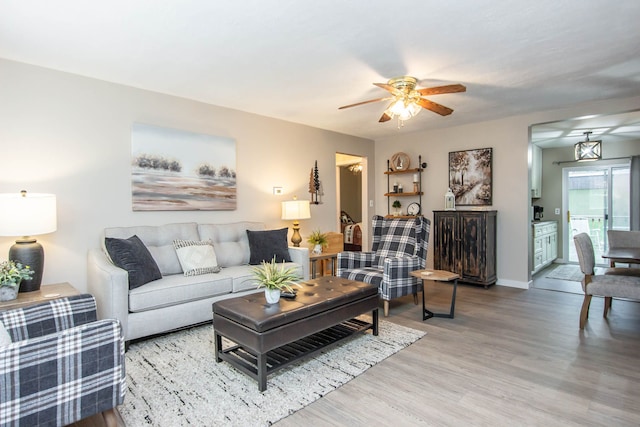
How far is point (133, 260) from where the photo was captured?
3.05 metres

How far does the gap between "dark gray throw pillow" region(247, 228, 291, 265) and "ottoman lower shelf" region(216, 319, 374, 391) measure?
4.40 ft

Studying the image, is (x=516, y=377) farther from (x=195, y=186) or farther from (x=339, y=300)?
(x=195, y=186)

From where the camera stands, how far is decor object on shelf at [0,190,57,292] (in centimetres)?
262

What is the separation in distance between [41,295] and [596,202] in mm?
8775

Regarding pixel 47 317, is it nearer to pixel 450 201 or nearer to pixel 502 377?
pixel 502 377

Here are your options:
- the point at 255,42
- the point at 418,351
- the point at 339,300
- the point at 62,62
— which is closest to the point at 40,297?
the point at 62,62

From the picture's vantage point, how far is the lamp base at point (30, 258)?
2.76 metres

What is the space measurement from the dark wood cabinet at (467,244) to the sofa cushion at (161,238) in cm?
375

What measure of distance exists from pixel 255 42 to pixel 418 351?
280cm

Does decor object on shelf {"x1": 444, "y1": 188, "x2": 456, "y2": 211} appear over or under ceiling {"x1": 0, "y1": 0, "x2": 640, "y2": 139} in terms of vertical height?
under

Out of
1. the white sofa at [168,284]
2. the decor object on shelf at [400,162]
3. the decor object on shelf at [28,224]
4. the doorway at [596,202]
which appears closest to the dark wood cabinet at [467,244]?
the decor object on shelf at [400,162]

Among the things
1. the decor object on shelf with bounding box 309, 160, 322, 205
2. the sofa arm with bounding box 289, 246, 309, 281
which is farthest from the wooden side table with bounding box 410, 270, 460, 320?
the decor object on shelf with bounding box 309, 160, 322, 205

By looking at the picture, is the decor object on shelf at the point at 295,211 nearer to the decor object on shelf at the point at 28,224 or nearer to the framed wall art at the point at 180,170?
the framed wall art at the point at 180,170

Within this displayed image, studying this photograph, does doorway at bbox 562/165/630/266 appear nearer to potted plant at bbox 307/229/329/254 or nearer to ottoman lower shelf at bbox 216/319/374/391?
potted plant at bbox 307/229/329/254
